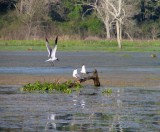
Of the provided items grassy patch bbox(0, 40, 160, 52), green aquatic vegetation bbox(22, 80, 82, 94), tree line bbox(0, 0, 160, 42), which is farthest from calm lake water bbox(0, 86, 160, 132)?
tree line bbox(0, 0, 160, 42)

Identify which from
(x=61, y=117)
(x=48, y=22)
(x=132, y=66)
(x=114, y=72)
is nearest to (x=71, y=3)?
(x=48, y=22)

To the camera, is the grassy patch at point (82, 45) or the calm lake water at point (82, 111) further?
the grassy patch at point (82, 45)

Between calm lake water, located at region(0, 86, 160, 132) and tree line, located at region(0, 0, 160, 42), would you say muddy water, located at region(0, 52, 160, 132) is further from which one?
tree line, located at region(0, 0, 160, 42)

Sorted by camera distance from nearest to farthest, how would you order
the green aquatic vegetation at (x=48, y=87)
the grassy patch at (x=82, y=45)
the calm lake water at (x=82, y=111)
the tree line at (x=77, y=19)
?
the calm lake water at (x=82, y=111) < the green aquatic vegetation at (x=48, y=87) < the grassy patch at (x=82, y=45) < the tree line at (x=77, y=19)

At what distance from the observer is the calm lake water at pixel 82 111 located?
650 inches

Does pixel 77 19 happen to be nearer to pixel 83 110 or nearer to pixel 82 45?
pixel 82 45

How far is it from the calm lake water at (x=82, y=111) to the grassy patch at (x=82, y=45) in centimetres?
3237

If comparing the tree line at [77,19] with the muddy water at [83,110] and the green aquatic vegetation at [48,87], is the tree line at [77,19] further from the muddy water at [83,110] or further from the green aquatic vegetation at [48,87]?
the green aquatic vegetation at [48,87]

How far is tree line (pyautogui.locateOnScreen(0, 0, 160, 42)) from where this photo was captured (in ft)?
226

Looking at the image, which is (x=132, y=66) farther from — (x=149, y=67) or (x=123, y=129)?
(x=123, y=129)

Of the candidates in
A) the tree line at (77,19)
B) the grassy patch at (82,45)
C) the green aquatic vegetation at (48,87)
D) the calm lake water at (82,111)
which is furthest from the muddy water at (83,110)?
the tree line at (77,19)

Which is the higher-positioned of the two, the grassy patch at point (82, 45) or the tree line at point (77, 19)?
the tree line at point (77, 19)

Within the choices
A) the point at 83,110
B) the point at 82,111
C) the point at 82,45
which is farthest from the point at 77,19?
the point at 82,111

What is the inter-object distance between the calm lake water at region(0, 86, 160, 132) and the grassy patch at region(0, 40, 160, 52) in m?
32.4
